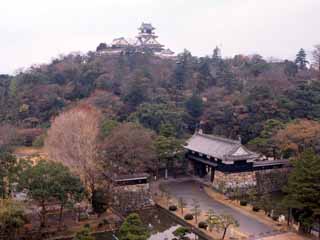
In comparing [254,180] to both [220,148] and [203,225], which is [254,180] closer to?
[220,148]

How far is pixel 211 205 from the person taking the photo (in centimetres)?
2636

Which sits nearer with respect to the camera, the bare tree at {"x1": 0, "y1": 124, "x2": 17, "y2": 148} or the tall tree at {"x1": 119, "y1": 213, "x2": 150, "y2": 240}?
the tall tree at {"x1": 119, "y1": 213, "x2": 150, "y2": 240}

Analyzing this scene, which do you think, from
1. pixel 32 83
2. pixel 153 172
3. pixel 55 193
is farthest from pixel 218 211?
pixel 32 83

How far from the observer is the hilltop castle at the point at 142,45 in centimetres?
6425

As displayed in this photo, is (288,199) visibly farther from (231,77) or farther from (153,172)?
(231,77)

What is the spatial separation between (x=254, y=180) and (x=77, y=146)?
46.7 ft

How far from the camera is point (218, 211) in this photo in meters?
25.1

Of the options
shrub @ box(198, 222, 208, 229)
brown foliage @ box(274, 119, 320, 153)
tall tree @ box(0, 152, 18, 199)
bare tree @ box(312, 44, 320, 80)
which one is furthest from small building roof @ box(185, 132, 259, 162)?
bare tree @ box(312, 44, 320, 80)

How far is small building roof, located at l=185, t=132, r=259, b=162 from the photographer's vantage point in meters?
29.0

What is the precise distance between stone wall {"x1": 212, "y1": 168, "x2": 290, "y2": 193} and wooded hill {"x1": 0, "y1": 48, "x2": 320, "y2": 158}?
244 centimetres

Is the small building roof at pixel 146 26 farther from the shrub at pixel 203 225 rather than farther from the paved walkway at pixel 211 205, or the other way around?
the shrub at pixel 203 225

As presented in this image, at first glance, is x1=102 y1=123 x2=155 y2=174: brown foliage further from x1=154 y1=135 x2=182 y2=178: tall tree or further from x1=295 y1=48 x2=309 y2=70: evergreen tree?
x1=295 y1=48 x2=309 y2=70: evergreen tree

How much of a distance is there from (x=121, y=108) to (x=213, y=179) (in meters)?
17.6

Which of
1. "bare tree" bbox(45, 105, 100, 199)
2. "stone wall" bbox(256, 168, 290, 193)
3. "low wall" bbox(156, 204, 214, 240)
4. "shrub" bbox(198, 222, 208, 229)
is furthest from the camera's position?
"stone wall" bbox(256, 168, 290, 193)
